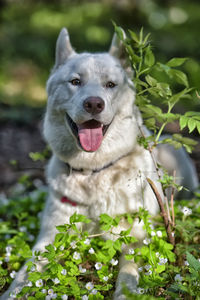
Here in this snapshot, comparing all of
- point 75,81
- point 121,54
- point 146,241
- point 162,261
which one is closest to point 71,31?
point 121,54

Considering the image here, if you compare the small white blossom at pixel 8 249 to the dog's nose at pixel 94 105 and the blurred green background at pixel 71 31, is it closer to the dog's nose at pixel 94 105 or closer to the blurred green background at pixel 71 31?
the dog's nose at pixel 94 105

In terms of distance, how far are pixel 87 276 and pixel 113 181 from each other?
728mm

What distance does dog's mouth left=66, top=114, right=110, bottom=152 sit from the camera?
264 centimetres

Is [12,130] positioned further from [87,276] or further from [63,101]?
[87,276]

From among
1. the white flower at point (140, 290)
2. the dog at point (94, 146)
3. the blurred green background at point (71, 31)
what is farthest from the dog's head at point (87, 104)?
the blurred green background at point (71, 31)

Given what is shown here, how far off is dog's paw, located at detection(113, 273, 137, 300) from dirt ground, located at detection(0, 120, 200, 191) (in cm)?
257

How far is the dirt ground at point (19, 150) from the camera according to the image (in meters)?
4.90

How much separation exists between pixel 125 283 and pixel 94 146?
3.22ft

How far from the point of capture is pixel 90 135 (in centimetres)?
267

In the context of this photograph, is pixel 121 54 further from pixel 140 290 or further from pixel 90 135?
pixel 140 290

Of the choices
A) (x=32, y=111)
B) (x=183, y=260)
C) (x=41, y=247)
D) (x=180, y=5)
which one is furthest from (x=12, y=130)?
(x=180, y=5)

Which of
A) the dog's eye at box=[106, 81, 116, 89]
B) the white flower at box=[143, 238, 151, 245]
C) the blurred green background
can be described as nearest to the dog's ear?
the dog's eye at box=[106, 81, 116, 89]

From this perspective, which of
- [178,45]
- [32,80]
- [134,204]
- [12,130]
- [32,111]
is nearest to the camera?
[134,204]

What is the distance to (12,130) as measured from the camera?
662cm
